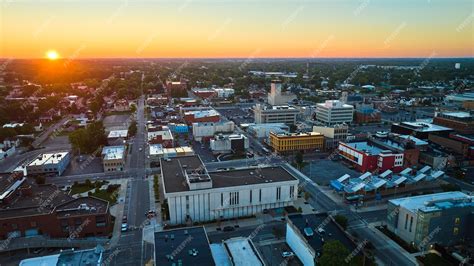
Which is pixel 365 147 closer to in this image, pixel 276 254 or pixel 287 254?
pixel 287 254

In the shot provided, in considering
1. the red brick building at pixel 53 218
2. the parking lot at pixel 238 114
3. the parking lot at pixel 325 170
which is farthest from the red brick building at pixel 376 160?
the parking lot at pixel 238 114

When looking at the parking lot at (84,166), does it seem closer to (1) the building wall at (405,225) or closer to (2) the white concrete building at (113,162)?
(2) the white concrete building at (113,162)

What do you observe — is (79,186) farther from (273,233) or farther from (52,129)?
(52,129)

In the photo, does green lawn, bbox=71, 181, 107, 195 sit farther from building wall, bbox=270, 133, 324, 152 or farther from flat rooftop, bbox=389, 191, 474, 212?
flat rooftop, bbox=389, 191, 474, 212

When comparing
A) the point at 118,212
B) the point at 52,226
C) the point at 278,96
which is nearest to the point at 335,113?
the point at 278,96

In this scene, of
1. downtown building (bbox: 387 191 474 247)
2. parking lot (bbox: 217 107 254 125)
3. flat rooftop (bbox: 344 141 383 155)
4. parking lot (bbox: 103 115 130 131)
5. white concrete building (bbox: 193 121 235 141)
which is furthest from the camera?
parking lot (bbox: 217 107 254 125)

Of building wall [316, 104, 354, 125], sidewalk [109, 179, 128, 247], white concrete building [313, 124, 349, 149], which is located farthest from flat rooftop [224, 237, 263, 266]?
building wall [316, 104, 354, 125]
